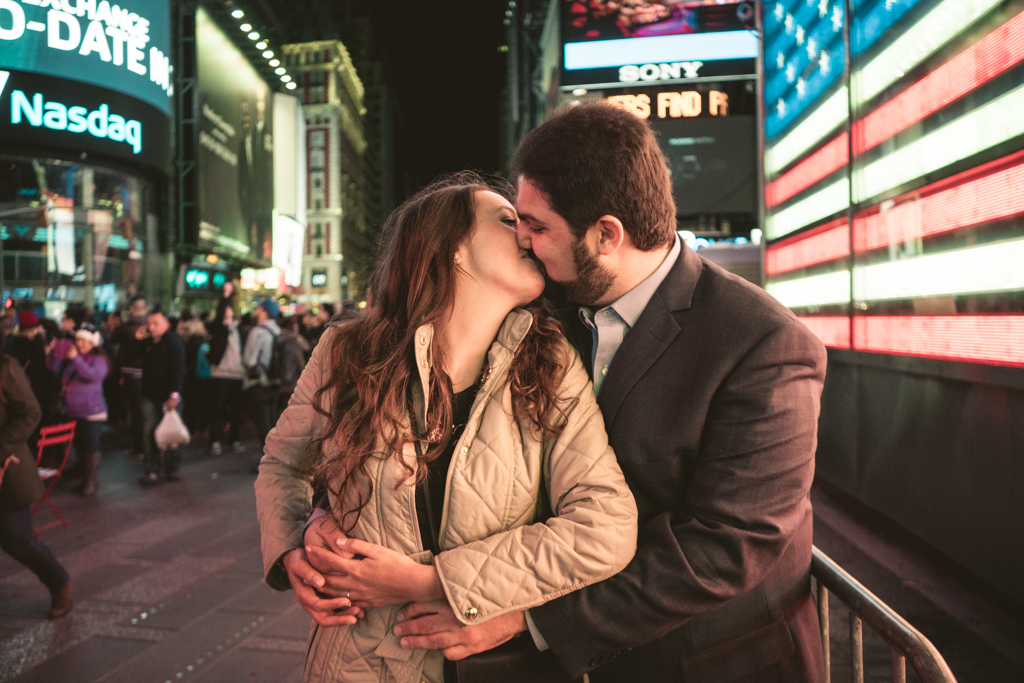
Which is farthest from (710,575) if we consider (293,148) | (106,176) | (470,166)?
(293,148)

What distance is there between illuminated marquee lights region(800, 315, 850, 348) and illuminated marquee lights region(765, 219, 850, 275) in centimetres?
55

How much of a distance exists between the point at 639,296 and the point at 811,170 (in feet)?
17.9

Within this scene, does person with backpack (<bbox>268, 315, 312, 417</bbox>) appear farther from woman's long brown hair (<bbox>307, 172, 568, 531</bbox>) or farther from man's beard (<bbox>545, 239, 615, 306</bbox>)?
man's beard (<bbox>545, 239, 615, 306</bbox>)

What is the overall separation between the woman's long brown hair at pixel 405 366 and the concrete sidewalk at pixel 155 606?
97.3 inches

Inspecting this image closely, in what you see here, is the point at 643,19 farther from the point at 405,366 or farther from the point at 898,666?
the point at 898,666

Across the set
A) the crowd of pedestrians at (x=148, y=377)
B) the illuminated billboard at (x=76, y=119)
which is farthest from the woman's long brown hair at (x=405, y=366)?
the illuminated billboard at (x=76, y=119)

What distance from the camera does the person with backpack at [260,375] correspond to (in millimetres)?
9031

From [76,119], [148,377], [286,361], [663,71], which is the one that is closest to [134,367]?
[148,377]

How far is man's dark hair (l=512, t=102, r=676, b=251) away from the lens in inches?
61.6

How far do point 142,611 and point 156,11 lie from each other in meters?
20.5


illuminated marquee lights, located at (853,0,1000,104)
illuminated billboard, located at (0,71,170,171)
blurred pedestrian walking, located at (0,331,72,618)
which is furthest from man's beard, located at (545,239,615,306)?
illuminated billboard, located at (0,71,170,171)

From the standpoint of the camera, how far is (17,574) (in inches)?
197

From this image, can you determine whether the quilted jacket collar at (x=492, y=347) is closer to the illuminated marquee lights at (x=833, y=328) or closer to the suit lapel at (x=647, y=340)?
the suit lapel at (x=647, y=340)

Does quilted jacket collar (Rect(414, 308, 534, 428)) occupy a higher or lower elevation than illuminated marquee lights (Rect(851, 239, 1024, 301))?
lower
